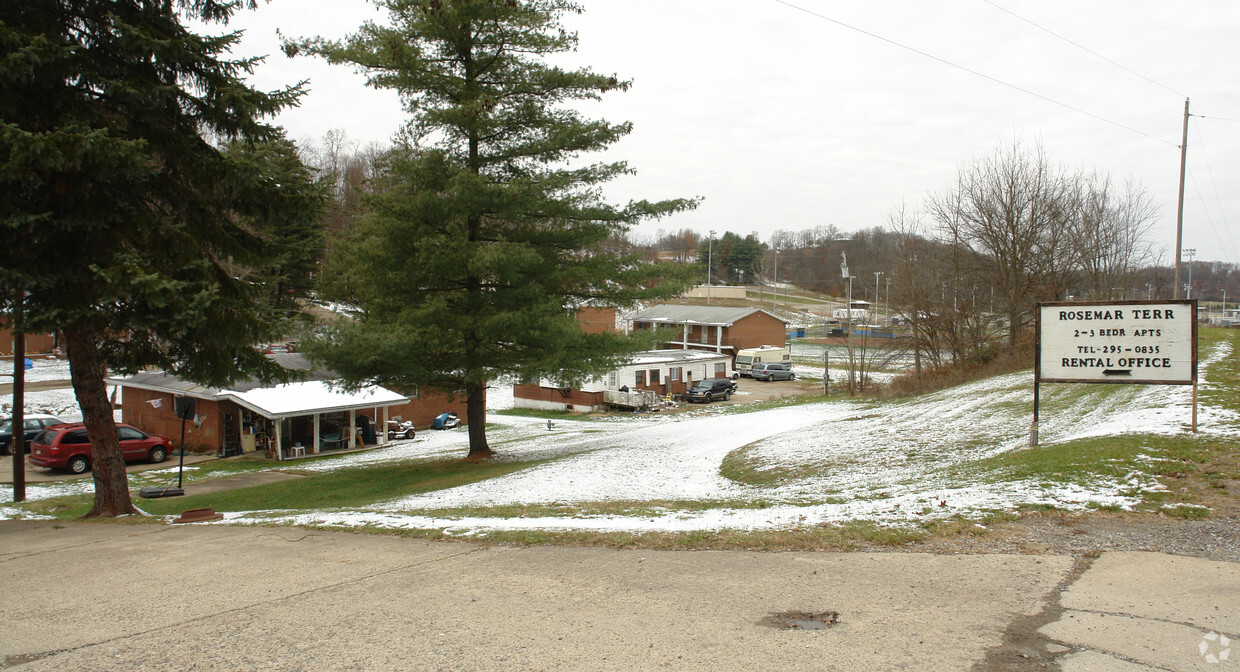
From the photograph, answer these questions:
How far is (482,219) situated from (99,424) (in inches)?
378

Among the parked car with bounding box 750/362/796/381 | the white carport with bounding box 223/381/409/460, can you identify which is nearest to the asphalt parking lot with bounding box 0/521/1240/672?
the white carport with bounding box 223/381/409/460

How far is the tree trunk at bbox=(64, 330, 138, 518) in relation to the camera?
12.6 meters

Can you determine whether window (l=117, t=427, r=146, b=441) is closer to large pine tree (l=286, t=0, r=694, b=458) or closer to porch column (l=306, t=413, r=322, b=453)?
porch column (l=306, t=413, r=322, b=453)

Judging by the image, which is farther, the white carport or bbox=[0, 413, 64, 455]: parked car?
the white carport

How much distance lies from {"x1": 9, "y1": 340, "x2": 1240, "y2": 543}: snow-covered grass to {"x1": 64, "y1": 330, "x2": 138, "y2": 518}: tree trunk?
6.76ft

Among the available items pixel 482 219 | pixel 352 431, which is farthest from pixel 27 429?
pixel 482 219

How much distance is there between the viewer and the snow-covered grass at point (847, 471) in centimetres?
884

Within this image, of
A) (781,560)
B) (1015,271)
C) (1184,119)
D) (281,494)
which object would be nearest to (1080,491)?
(781,560)

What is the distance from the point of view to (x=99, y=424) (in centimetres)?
1309

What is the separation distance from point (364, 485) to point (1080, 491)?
15065 mm

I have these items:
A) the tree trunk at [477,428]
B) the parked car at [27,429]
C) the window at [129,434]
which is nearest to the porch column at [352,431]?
the window at [129,434]

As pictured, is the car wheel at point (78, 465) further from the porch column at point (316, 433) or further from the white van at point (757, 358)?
the white van at point (757, 358)

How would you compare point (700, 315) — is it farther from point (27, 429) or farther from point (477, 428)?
point (27, 429)

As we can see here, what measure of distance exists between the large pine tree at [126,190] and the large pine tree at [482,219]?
3759 millimetres
